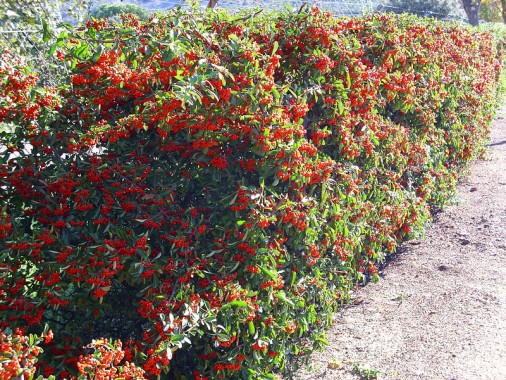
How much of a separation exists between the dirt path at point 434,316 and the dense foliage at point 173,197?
1.41 ft

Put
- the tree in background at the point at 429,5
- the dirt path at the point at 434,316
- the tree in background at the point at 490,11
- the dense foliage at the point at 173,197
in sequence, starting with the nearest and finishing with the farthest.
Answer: the dense foliage at the point at 173,197 < the dirt path at the point at 434,316 < the tree in background at the point at 429,5 < the tree in background at the point at 490,11

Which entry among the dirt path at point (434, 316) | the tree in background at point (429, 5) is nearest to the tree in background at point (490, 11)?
the tree in background at point (429, 5)

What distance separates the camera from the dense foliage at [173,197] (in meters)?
2.54

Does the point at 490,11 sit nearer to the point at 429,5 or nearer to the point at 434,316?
the point at 429,5

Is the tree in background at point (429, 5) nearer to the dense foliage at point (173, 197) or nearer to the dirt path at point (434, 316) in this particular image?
the dirt path at point (434, 316)

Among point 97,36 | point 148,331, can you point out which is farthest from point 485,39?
point 148,331

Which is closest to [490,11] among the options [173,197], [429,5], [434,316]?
[429,5]

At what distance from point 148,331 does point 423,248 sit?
13.2 feet

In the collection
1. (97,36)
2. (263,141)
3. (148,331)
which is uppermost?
(97,36)

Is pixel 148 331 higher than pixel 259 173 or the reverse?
the reverse

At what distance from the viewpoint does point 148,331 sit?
2467 millimetres

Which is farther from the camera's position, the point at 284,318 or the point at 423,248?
the point at 423,248

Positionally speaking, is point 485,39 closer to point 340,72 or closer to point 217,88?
point 340,72

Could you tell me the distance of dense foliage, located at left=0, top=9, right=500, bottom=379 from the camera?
2.54 meters
